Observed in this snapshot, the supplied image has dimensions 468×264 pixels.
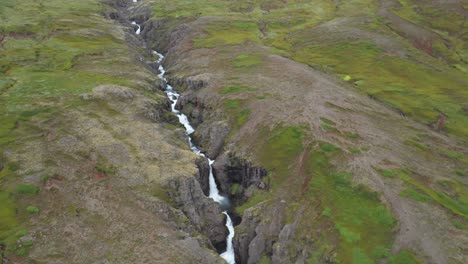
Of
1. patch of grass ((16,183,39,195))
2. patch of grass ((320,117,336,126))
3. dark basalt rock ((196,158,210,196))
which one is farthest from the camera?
patch of grass ((320,117,336,126))

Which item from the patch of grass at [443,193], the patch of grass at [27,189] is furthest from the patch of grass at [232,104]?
the patch of grass at [27,189]

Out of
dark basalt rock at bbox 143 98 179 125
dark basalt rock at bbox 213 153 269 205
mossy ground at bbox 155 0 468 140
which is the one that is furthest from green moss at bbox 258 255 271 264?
mossy ground at bbox 155 0 468 140

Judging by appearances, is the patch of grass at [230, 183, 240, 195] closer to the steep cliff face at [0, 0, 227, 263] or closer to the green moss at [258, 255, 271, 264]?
the steep cliff face at [0, 0, 227, 263]

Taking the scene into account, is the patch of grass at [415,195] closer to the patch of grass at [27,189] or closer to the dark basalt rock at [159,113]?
the dark basalt rock at [159,113]

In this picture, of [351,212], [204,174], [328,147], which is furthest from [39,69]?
[351,212]

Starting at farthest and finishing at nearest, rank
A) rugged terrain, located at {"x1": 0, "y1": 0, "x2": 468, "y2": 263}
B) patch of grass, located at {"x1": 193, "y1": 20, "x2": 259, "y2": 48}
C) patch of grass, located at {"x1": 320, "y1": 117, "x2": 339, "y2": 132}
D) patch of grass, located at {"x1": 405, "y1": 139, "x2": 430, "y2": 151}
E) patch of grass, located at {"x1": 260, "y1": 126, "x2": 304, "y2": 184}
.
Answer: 1. patch of grass, located at {"x1": 193, "y1": 20, "x2": 259, "y2": 48}
2. patch of grass, located at {"x1": 320, "y1": 117, "x2": 339, "y2": 132}
3. patch of grass, located at {"x1": 405, "y1": 139, "x2": 430, "y2": 151}
4. patch of grass, located at {"x1": 260, "y1": 126, "x2": 304, "y2": 184}
5. rugged terrain, located at {"x1": 0, "y1": 0, "x2": 468, "y2": 263}

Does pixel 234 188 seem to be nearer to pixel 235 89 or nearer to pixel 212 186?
pixel 212 186
